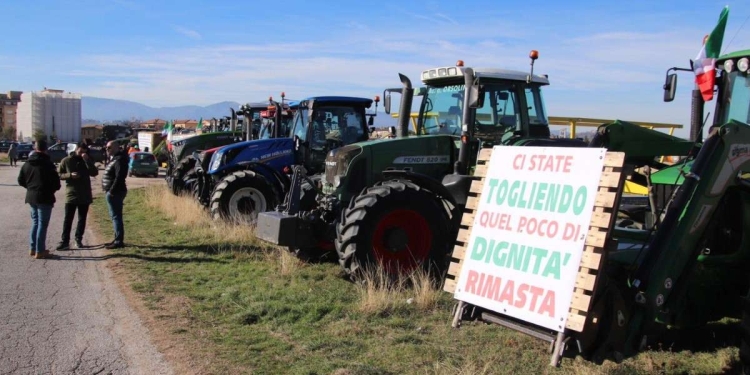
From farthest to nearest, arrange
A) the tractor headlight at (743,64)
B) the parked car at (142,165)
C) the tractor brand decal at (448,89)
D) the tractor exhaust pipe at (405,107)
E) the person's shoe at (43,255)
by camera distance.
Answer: the parked car at (142,165) → the person's shoe at (43,255) → the tractor exhaust pipe at (405,107) → the tractor brand decal at (448,89) → the tractor headlight at (743,64)

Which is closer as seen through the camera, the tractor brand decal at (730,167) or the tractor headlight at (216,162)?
the tractor brand decal at (730,167)

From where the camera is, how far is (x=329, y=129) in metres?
12.9

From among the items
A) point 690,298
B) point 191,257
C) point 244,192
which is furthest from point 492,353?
point 244,192

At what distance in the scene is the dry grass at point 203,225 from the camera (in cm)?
1063

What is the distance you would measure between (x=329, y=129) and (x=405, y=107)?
4094 mm

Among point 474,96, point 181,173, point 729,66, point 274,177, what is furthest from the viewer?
point 181,173

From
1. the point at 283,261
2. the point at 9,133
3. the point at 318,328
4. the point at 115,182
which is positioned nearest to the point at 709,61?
the point at 318,328

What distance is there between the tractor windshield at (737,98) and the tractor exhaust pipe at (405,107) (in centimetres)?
393

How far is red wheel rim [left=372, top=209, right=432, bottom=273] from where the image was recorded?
776cm

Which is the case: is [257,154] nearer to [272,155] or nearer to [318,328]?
[272,155]

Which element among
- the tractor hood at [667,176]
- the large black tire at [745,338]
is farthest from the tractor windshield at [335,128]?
the large black tire at [745,338]

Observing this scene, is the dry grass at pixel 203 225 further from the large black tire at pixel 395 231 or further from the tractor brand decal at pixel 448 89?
the tractor brand decal at pixel 448 89

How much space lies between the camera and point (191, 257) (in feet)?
32.1

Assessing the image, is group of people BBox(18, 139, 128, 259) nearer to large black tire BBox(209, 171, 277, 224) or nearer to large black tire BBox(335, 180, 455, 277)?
large black tire BBox(209, 171, 277, 224)
